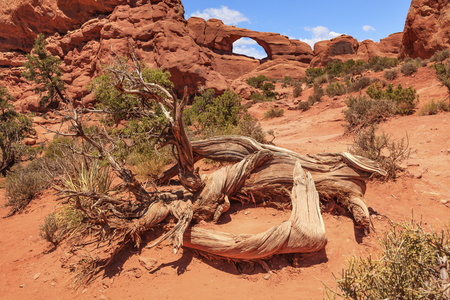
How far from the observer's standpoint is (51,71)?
19.4 meters

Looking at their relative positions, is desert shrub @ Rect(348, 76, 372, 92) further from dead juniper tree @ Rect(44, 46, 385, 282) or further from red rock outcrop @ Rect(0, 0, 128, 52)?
red rock outcrop @ Rect(0, 0, 128, 52)

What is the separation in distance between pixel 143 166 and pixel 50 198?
2.38 m

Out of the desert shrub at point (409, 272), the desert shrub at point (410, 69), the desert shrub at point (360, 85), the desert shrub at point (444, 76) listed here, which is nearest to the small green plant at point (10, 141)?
the desert shrub at point (409, 272)

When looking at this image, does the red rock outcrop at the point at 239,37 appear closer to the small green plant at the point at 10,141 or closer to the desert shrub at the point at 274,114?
the desert shrub at the point at 274,114

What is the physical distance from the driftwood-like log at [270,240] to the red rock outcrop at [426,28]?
67.0ft

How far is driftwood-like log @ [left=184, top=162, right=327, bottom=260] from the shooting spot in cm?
286

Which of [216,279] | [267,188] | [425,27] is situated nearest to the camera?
[216,279]

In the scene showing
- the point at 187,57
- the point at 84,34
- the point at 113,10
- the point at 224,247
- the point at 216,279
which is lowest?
the point at 216,279

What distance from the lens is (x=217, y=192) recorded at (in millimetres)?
3609

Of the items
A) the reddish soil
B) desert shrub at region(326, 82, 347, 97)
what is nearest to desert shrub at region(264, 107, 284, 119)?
desert shrub at region(326, 82, 347, 97)

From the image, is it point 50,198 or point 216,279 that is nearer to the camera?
point 216,279

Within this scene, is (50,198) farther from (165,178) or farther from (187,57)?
(187,57)

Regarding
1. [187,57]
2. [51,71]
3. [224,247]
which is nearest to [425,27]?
[187,57]

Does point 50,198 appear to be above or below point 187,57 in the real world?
below
